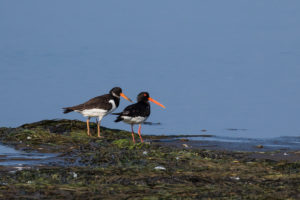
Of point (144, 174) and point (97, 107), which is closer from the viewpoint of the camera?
point (144, 174)

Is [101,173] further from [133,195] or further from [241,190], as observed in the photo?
[241,190]

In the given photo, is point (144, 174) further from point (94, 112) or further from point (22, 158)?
point (94, 112)

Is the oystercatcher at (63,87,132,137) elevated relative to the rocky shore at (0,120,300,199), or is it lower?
elevated

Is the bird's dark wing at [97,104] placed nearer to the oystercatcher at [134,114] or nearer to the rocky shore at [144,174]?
the oystercatcher at [134,114]

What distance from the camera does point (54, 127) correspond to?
16.0m

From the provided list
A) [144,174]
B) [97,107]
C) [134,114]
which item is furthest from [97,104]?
[144,174]

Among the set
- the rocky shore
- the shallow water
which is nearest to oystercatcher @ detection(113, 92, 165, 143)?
the rocky shore

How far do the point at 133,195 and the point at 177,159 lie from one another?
2.92 m

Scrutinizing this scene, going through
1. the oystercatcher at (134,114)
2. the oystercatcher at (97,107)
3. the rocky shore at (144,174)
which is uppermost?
the oystercatcher at (97,107)

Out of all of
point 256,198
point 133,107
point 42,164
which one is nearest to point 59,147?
point 42,164

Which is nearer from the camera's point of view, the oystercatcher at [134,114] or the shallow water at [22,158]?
the shallow water at [22,158]

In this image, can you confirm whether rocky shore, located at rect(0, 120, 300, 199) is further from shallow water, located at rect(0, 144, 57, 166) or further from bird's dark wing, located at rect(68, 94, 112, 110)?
bird's dark wing, located at rect(68, 94, 112, 110)

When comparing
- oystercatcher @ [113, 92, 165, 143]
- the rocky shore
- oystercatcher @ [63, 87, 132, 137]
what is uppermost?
oystercatcher @ [63, 87, 132, 137]

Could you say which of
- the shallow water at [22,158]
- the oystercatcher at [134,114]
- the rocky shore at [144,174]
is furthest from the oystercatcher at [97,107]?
the shallow water at [22,158]
